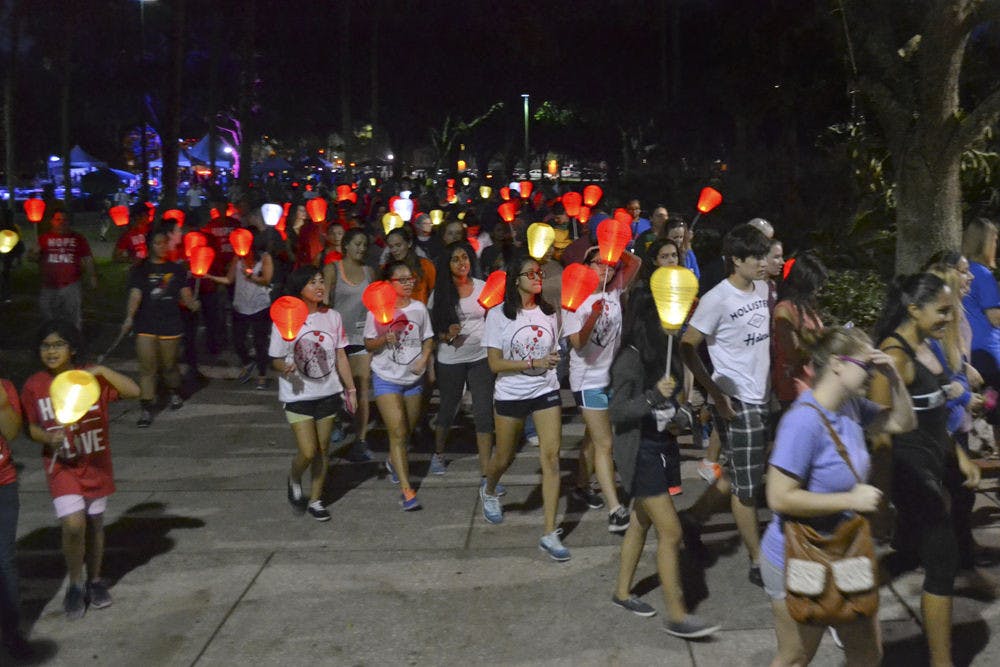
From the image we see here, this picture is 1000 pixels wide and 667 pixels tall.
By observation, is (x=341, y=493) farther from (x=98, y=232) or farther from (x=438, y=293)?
(x=98, y=232)

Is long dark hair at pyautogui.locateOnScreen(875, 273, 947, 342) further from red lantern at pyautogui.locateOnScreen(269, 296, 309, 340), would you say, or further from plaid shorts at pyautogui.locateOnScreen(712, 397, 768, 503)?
red lantern at pyautogui.locateOnScreen(269, 296, 309, 340)

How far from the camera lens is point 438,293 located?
331 inches

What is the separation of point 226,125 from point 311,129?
8092mm

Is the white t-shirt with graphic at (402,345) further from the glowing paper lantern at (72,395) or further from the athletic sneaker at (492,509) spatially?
the glowing paper lantern at (72,395)

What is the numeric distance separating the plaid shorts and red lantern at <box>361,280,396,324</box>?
8.10 ft

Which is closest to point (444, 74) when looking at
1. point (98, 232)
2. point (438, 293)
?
point (98, 232)

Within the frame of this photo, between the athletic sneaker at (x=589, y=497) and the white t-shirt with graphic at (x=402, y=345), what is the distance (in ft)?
4.35

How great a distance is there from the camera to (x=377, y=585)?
6.33 m

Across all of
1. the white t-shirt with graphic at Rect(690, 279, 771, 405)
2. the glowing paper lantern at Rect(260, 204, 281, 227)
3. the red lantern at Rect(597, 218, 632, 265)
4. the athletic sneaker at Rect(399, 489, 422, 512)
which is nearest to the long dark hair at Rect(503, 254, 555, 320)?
the red lantern at Rect(597, 218, 632, 265)

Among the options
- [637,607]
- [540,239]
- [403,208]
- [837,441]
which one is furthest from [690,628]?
[403,208]

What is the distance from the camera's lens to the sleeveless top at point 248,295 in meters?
11.2

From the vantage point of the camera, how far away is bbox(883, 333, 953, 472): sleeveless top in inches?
194

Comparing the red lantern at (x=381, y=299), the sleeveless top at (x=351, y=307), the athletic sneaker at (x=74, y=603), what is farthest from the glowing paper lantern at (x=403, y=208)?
the athletic sneaker at (x=74, y=603)

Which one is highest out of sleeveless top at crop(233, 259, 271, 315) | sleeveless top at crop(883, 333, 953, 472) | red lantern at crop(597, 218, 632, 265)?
red lantern at crop(597, 218, 632, 265)
